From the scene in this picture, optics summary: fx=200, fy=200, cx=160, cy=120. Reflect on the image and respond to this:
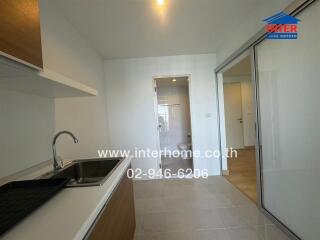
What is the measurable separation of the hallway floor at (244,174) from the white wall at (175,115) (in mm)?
1858

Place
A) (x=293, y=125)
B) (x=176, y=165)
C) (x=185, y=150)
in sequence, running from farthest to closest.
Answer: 1. (x=185, y=150)
2. (x=176, y=165)
3. (x=293, y=125)

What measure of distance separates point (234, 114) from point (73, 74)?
5.33m

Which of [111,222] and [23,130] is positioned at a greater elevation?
[23,130]

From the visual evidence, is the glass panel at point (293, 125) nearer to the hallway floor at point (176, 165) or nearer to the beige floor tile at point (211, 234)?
the beige floor tile at point (211, 234)

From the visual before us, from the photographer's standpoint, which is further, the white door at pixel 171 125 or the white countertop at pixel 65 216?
the white door at pixel 171 125

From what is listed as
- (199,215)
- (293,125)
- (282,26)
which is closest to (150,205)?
(199,215)

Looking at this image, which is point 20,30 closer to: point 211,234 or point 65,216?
point 65,216

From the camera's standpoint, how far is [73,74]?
2.61 meters

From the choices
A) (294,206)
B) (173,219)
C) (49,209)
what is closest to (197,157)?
(173,219)

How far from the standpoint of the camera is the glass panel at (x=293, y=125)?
163 cm

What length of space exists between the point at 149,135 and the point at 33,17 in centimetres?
333

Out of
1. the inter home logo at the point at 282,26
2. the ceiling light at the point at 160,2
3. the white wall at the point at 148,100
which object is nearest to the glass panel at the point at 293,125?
the inter home logo at the point at 282,26

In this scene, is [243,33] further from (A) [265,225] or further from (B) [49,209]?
(B) [49,209]

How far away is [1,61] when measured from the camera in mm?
825
